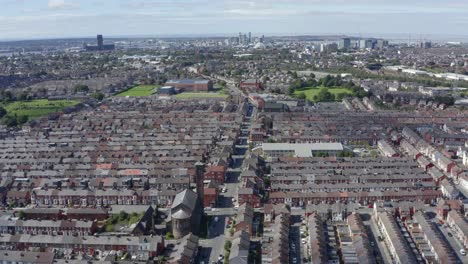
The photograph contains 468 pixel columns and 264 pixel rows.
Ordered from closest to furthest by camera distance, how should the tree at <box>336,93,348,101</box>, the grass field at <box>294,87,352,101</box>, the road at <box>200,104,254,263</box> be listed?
the road at <box>200,104,254,263</box> < the tree at <box>336,93,348,101</box> < the grass field at <box>294,87,352,101</box>

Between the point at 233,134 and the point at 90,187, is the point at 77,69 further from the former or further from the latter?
the point at 90,187

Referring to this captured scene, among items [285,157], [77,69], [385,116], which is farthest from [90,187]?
[77,69]

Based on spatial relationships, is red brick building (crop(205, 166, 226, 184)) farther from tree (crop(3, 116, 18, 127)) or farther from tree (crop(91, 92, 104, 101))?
tree (crop(91, 92, 104, 101))

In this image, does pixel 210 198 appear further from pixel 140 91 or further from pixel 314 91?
pixel 140 91

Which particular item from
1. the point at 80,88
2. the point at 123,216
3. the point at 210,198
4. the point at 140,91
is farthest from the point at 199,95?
the point at 123,216

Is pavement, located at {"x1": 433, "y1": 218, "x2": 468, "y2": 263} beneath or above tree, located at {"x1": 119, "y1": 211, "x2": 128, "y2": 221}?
beneath

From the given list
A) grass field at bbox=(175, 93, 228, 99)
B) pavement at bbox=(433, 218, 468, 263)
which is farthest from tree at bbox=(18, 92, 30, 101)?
pavement at bbox=(433, 218, 468, 263)

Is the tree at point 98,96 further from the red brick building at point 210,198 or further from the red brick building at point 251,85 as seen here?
the red brick building at point 210,198
